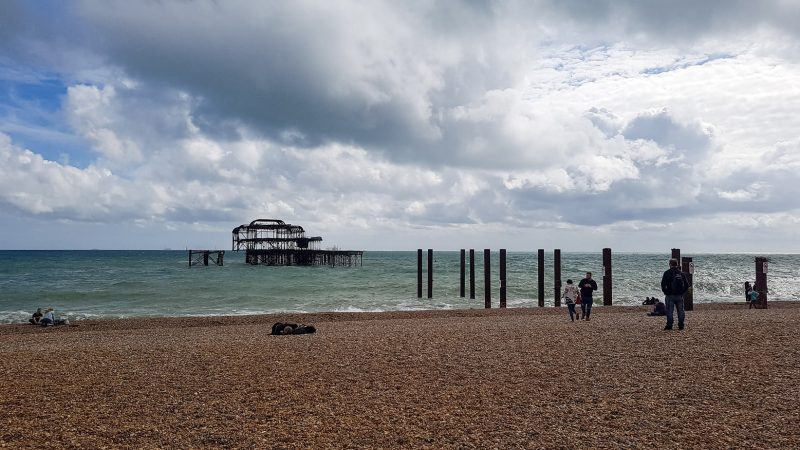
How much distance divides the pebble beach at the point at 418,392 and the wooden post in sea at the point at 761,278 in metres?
9.59

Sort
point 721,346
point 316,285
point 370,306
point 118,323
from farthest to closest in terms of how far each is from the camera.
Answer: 1. point 316,285
2. point 370,306
3. point 118,323
4. point 721,346

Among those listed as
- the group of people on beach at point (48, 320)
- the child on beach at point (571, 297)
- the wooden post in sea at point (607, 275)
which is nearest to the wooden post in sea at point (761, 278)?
the wooden post in sea at point (607, 275)

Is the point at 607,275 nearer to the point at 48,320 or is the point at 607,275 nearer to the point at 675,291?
the point at 675,291

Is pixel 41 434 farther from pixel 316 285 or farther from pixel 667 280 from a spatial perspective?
pixel 316 285

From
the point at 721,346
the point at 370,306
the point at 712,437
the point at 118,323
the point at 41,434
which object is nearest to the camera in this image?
the point at 712,437

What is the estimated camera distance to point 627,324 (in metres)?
15.3

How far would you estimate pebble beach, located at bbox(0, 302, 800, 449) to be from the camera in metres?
6.18

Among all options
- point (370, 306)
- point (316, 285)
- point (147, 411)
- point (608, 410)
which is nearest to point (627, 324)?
point (608, 410)

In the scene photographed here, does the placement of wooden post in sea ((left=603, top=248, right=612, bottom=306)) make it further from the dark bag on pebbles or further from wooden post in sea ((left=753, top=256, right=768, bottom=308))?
the dark bag on pebbles

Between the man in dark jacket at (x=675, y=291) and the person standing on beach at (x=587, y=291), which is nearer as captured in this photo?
the man in dark jacket at (x=675, y=291)

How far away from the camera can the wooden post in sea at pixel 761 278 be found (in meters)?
21.5

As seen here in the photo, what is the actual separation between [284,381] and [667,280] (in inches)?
376

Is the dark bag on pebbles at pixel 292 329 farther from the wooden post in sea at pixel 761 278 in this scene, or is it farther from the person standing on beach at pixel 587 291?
the wooden post in sea at pixel 761 278

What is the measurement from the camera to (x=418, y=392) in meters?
7.96
